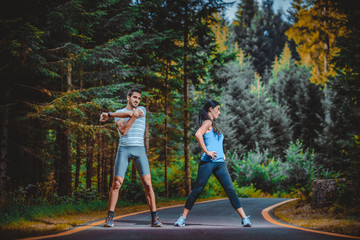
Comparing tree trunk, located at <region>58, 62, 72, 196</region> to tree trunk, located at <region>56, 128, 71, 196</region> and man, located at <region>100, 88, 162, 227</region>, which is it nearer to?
tree trunk, located at <region>56, 128, 71, 196</region>

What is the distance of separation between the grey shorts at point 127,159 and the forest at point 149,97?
14.4 feet

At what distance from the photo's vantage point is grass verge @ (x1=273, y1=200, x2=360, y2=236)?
18.3ft

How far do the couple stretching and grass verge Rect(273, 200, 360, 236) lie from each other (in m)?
1.47

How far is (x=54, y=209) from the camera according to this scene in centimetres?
797

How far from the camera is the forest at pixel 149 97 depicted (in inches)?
385

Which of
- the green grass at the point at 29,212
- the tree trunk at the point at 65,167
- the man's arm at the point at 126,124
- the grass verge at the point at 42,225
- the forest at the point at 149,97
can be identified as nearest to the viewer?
the grass verge at the point at 42,225

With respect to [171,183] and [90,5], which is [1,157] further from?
[171,183]

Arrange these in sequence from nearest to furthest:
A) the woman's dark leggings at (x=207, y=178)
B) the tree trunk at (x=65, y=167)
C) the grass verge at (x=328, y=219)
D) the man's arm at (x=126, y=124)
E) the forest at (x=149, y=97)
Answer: the man's arm at (x=126, y=124) → the grass verge at (x=328, y=219) → the woman's dark leggings at (x=207, y=178) → the forest at (x=149, y=97) → the tree trunk at (x=65, y=167)

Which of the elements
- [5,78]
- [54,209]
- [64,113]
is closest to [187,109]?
[64,113]

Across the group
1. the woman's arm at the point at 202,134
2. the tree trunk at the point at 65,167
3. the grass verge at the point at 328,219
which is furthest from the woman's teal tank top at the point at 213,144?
the tree trunk at the point at 65,167

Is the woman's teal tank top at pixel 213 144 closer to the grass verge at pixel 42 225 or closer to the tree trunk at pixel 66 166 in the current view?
the grass verge at pixel 42 225

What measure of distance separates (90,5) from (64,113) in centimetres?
483

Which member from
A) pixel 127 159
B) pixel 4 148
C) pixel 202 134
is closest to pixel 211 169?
pixel 202 134

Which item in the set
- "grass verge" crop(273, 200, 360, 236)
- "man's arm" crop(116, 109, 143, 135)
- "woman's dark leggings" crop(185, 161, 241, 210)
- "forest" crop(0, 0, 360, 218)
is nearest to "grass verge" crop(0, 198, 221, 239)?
"forest" crop(0, 0, 360, 218)
